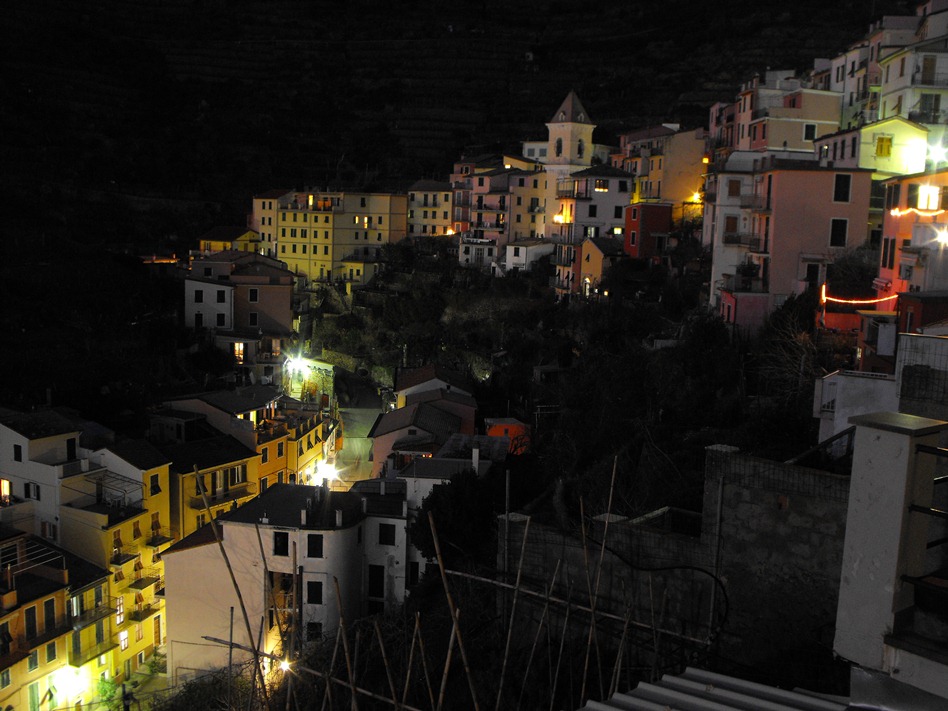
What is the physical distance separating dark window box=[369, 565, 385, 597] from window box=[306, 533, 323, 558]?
1502 millimetres

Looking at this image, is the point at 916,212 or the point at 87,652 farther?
the point at 87,652

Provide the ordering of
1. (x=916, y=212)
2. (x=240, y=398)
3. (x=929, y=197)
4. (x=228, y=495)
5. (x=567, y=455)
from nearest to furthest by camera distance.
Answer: (x=929, y=197)
(x=916, y=212)
(x=567, y=455)
(x=228, y=495)
(x=240, y=398)

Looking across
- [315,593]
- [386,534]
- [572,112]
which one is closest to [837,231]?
[386,534]

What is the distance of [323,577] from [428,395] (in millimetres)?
10935

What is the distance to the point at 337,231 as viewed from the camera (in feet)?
153

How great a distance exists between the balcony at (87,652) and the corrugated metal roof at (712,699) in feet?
56.8

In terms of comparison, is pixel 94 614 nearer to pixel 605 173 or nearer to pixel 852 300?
pixel 852 300

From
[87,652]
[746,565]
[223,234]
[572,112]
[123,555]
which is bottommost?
[87,652]

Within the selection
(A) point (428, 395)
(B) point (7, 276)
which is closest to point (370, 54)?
(B) point (7, 276)

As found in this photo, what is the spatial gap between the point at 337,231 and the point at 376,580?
29.3 meters

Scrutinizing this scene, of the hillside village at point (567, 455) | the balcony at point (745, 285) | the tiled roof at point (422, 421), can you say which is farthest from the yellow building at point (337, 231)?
the balcony at point (745, 285)

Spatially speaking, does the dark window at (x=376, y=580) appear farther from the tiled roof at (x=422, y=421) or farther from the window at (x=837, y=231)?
the window at (x=837, y=231)

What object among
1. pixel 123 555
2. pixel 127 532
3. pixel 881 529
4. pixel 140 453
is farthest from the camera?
pixel 140 453

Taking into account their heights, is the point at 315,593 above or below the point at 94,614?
above
